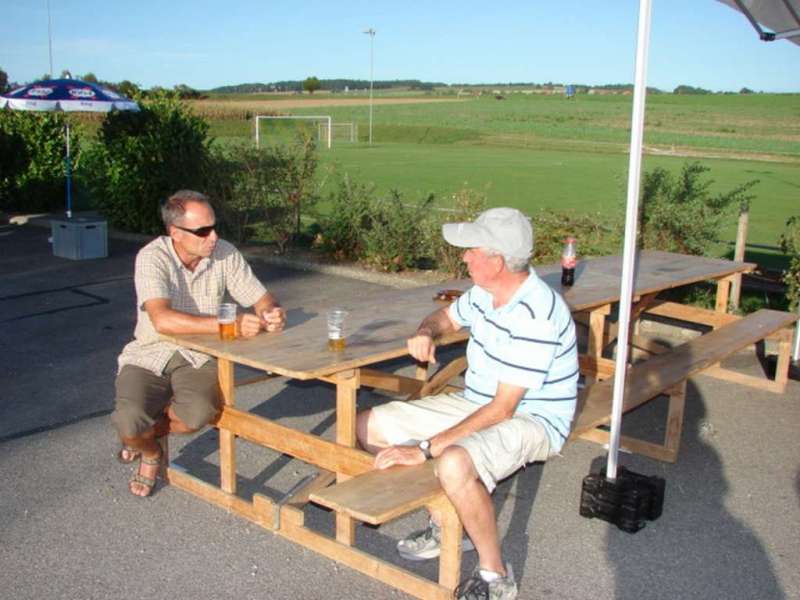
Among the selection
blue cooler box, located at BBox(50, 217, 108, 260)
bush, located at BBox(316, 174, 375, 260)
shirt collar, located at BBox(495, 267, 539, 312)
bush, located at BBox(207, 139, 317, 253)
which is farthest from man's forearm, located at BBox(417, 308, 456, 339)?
blue cooler box, located at BBox(50, 217, 108, 260)

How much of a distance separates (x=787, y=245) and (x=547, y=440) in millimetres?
5430

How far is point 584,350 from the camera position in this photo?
7438mm

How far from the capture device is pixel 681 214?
8805mm

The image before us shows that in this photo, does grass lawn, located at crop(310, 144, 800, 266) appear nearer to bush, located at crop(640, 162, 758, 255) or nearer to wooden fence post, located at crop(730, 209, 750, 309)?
bush, located at crop(640, 162, 758, 255)

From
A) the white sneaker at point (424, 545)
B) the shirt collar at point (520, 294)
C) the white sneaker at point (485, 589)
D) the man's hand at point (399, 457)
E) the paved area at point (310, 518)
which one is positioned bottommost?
the paved area at point (310, 518)

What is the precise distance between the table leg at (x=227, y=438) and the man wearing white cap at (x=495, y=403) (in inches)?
35.4

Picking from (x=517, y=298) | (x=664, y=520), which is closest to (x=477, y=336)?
(x=517, y=298)

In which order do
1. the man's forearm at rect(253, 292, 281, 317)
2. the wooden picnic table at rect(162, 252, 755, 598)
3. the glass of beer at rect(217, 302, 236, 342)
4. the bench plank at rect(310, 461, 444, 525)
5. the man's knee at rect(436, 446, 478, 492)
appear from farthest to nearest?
the man's forearm at rect(253, 292, 281, 317)
the glass of beer at rect(217, 302, 236, 342)
the wooden picnic table at rect(162, 252, 755, 598)
the man's knee at rect(436, 446, 478, 492)
the bench plank at rect(310, 461, 444, 525)

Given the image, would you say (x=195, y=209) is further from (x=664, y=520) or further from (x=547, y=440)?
(x=664, y=520)

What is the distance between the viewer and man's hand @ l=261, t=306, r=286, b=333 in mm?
4285

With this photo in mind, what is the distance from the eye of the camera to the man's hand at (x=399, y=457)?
3.38 m

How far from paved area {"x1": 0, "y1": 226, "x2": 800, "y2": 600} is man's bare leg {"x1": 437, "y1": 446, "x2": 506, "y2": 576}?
43 centimetres

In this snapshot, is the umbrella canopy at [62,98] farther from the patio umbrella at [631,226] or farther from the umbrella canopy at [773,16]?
the patio umbrella at [631,226]

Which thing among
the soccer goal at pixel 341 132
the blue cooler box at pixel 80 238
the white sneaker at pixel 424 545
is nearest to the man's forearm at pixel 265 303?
the white sneaker at pixel 424 545
